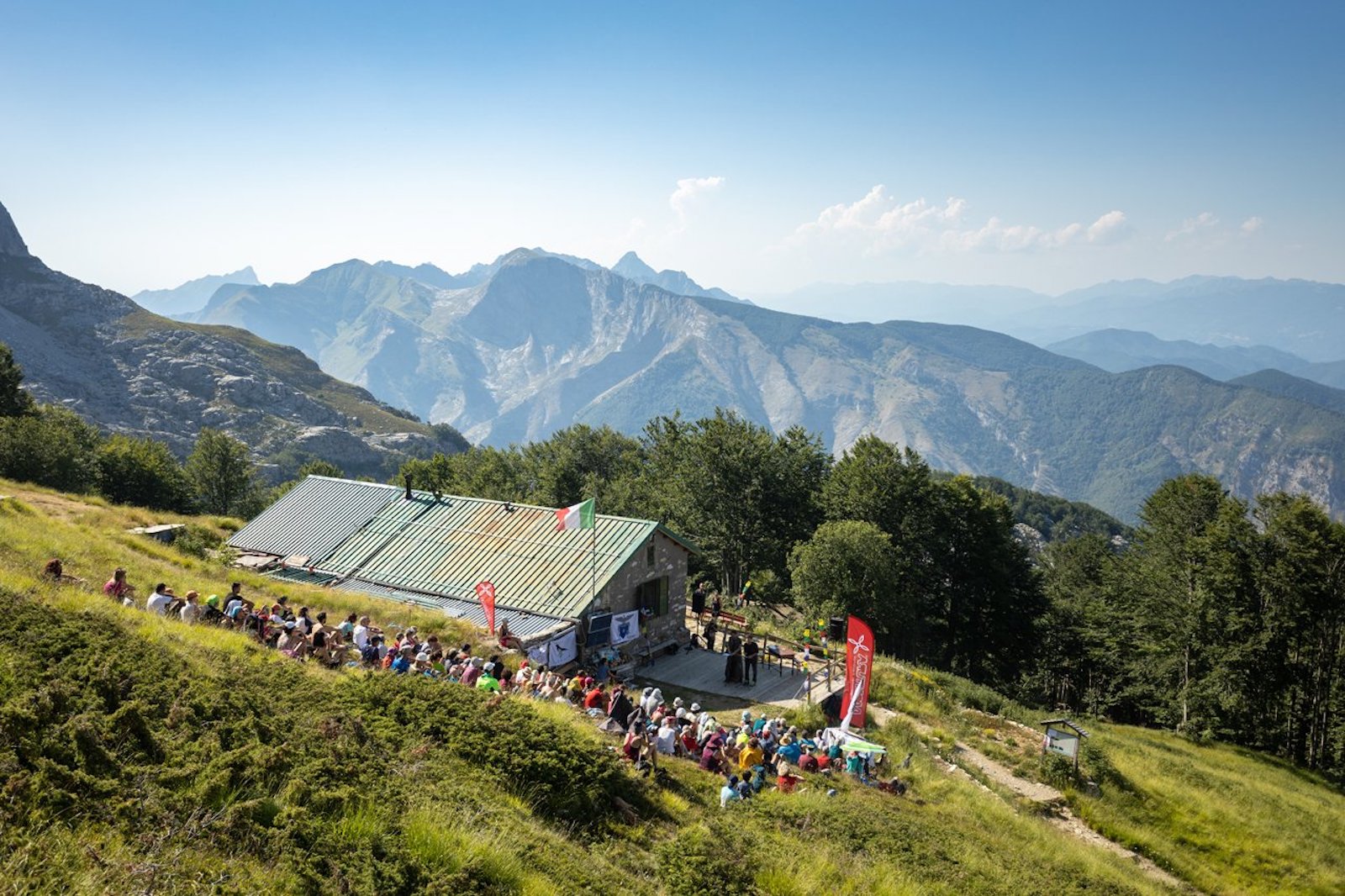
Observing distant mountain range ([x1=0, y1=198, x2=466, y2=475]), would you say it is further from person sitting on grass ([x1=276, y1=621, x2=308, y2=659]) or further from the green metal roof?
person sitting on grass ([x1=276, y1=621, x2=308, y2=659])

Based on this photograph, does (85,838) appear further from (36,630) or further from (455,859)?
(36,630)

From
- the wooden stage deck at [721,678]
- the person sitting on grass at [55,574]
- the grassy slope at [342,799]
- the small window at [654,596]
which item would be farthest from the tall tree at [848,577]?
the person sitting on grass at [55,574]

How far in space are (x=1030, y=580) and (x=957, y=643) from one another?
7.32m

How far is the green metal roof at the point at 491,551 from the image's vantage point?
2588 centimetres

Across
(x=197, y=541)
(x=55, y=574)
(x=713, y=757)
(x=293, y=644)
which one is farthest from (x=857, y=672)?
(x=197, y=541)

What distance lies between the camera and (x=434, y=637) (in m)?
21.5

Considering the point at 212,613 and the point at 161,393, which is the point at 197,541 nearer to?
Result: the point at 212,613

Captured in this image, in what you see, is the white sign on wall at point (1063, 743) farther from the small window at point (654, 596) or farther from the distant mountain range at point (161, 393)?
the distant mountain range at point (161, 393)

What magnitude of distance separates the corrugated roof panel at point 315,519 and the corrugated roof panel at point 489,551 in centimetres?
93

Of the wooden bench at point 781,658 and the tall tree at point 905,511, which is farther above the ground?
the tall tree at point 905,511

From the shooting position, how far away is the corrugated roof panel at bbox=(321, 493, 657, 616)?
85.0 feet

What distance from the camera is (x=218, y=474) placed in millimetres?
68812

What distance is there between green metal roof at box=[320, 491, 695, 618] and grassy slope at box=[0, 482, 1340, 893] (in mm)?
9967

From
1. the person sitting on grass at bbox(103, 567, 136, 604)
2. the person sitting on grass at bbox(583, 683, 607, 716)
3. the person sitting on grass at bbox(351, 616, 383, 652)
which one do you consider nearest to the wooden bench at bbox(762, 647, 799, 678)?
the person sitting on grass at bbox(583, 683, 607, 716)
